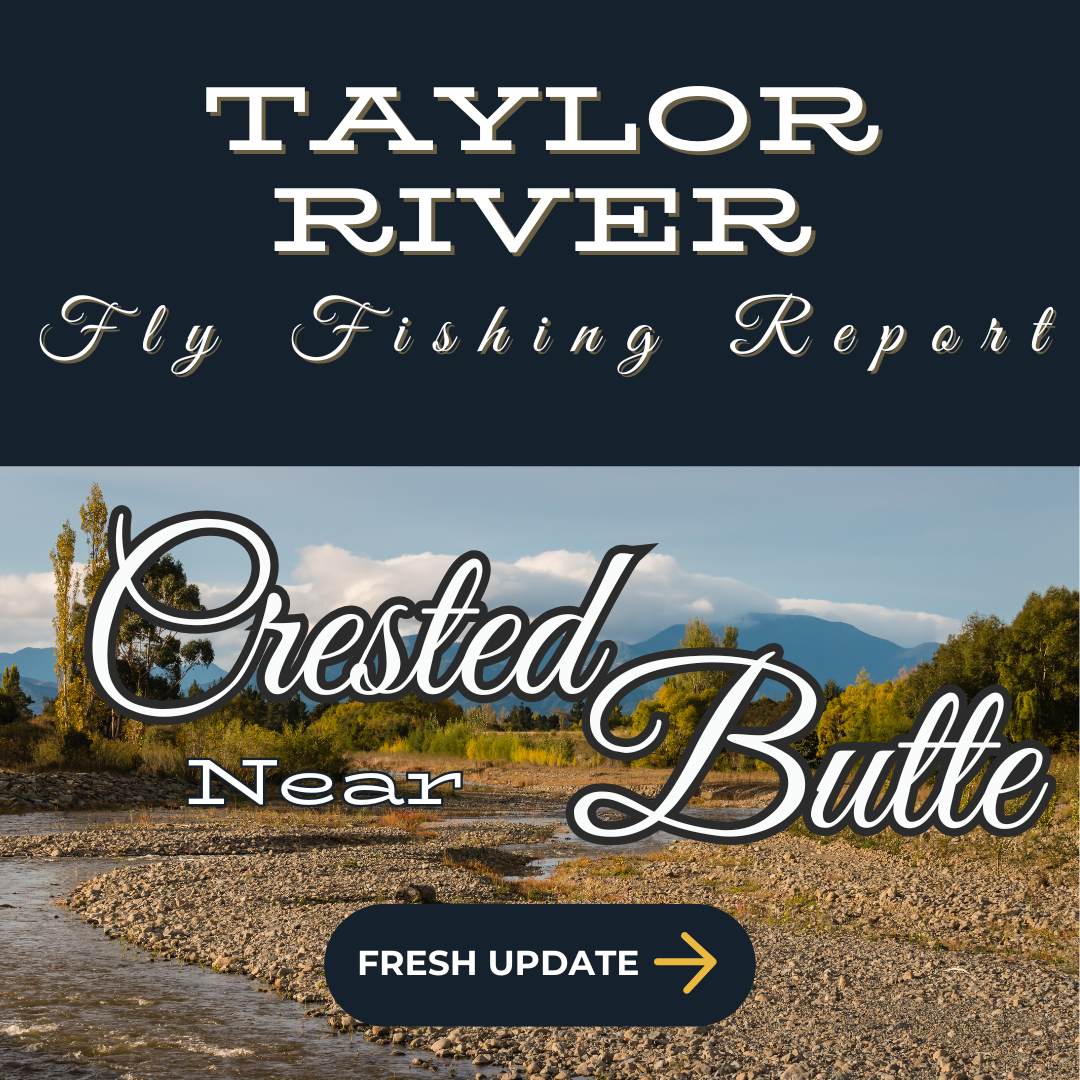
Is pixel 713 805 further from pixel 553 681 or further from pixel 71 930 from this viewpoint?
pixel 553 681

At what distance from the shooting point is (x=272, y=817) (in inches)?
1129

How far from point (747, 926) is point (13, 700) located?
44448mm

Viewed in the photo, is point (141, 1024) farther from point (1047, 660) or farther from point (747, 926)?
point (1047, 660)

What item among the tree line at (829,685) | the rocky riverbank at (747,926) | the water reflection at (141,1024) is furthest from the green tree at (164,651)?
the water reflection at (141,1024)

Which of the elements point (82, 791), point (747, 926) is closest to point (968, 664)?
point (747, 926)

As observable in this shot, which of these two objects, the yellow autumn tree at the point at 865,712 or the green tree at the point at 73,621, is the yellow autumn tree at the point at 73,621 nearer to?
the green tree at the point at 73,621

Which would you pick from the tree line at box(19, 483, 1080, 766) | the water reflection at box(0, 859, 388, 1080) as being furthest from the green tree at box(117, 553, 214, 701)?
the water reflection at box(0, 859, 388, 1080)

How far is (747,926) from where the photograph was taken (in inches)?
603

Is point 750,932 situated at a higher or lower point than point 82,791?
higher

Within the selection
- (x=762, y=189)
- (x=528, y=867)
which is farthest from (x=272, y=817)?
(x=762, y=189)

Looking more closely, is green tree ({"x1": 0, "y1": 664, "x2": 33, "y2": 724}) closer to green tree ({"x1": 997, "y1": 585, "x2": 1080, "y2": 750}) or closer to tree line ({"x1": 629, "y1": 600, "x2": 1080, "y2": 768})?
tree line ({"x1": 629, "y1": 600, "x2": 1080, "y2": 768})

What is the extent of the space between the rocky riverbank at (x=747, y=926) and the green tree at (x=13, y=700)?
24.7 meters

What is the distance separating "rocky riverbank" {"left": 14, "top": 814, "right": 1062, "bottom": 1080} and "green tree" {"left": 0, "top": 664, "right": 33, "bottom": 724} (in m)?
24.7

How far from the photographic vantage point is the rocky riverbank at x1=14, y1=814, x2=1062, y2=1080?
31.1 ft
